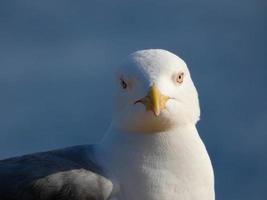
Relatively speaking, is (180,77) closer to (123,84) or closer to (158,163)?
(123,84)

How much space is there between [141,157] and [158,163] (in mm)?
148

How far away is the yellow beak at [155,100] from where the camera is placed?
7.12 metres

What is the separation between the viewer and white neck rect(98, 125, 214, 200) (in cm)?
740

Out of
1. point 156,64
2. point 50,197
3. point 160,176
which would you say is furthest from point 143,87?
point 50,197

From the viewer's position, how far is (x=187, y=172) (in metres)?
7.54

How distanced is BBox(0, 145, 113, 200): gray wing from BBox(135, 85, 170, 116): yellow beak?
0.73 m

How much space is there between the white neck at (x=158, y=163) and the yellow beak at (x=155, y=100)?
0.43 metres

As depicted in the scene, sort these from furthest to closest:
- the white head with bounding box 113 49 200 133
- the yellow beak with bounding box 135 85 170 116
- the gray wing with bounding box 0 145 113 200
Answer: the gray wing with bounding box 0 145 113 200
the white head with bounding box 113 49 200 133
the yellow beak with bounding box 135 85 170 116

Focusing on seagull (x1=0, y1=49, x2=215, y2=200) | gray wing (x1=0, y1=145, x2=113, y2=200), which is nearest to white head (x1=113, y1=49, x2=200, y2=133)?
seagull (x1=0, y1=49, x2=215, y2=200)

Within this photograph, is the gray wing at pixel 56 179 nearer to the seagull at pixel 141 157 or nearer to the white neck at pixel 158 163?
the seagull at pixel 141 157

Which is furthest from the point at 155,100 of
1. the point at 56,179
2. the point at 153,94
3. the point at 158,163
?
the point at 56,179

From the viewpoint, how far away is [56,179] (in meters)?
7.62

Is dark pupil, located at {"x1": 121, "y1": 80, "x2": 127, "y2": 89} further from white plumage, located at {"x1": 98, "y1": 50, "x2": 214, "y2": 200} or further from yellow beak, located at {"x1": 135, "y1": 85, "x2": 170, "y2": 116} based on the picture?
yellow beak, located at {"x1": 135, "y1": 85, "x2": 170, "y2": 116}

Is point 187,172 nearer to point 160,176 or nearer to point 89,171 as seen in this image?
point 160,176
